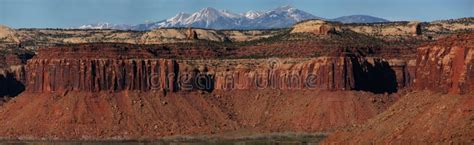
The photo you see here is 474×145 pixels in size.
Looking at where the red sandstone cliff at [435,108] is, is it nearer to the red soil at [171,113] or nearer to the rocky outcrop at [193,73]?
the red soil at [171,113]

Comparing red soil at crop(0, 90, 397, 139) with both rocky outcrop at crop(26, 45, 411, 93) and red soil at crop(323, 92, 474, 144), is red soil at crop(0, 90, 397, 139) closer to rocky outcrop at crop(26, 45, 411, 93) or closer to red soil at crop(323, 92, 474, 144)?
rocky outcrop at crop(26, 45, 411, 93)

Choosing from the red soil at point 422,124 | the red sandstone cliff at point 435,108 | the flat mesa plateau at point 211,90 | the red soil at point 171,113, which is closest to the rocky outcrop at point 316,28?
the flat mesa plateau at point 211,90

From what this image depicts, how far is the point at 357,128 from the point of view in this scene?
107 m

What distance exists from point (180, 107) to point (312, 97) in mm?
13704

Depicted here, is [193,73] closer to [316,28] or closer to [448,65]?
[316,28]

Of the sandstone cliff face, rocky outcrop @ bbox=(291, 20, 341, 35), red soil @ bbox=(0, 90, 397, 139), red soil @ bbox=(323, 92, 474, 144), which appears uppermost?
rocky outcrop @ bbox=(291, 20, 341, 35)

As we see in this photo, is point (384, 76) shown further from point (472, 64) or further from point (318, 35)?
point (472, 64)

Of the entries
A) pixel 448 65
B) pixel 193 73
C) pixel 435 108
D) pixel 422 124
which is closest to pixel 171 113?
pixel 193 73

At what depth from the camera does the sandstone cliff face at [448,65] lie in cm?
10069

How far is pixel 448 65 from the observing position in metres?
105

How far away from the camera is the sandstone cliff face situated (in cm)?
10069

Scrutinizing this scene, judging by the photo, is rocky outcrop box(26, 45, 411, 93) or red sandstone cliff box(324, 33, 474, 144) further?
rocky outcrop box(26, 45, 411, 93)

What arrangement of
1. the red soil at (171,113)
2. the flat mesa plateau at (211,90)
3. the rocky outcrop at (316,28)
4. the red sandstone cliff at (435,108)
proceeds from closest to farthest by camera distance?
the red sandstone cliff at (435,108) < the flat mesa plateau at (211,90) < the red soil at (171,113) < the rocky outcrop at (316,28)

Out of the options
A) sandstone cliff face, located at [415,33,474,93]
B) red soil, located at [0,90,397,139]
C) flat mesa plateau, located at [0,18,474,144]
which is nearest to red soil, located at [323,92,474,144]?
sandstone cliff face, located at [415,33,474,93]
